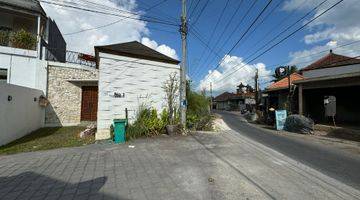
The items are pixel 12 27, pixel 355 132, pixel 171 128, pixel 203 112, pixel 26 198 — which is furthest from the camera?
pixel 12 27

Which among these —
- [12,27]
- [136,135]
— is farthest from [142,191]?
[12,27]

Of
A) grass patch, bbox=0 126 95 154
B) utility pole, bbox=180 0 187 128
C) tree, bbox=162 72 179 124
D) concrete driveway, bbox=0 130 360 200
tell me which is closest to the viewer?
concrete driveway, bbox=0 130 360 200

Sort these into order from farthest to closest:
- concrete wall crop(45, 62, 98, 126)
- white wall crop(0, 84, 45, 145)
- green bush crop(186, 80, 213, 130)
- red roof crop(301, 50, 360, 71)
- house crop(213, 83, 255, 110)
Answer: house crop(213, 83, 255, 110), red roof crop(301, 50, 360, 71), concrete wall crop(45, 62, 98, 126), green bush crop(186, 80, 213, 130), white wall crop(0, 84, 45, 145)

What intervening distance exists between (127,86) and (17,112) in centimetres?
468

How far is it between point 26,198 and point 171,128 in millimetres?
7596

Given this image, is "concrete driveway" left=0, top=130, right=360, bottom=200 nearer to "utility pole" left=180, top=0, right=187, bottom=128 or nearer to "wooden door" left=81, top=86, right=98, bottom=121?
"utility pole" left=180, top=0, right=187, bottom=128

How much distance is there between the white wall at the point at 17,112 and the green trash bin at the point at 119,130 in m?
4.04

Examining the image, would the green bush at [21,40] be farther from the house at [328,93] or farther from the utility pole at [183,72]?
the house at [328,93]

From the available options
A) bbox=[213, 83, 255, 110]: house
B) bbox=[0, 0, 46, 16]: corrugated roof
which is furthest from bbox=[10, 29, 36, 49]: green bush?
bbox=[213, 83, 255, 110]: house

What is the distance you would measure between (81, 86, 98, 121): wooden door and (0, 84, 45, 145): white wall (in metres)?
2.70

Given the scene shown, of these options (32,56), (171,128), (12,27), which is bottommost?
(171,128)

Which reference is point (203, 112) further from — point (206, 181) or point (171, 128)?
point (206, 181)

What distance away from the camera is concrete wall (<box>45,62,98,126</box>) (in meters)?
14.6

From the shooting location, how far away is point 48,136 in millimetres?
11531
